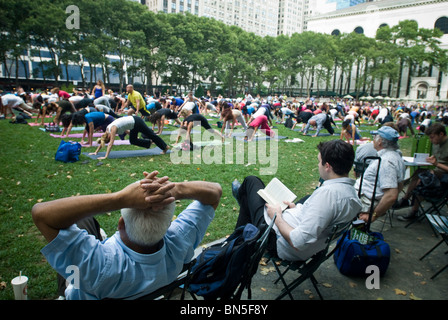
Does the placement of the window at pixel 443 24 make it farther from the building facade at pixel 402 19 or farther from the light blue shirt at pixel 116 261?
the light blue shirt at pixel 116 261

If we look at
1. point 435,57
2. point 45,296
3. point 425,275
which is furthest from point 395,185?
point 435,57

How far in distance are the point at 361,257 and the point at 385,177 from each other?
1168 mm

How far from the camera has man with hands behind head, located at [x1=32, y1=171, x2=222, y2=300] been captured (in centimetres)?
152

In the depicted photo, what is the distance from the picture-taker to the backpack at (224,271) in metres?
2.08

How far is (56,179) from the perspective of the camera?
635 cm

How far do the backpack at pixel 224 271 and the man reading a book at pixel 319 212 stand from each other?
11.0 inches

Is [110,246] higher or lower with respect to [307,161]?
higher

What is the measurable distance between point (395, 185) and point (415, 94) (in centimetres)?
6803

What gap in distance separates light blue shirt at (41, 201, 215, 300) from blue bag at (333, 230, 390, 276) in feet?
7.00

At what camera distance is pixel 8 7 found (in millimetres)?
28828

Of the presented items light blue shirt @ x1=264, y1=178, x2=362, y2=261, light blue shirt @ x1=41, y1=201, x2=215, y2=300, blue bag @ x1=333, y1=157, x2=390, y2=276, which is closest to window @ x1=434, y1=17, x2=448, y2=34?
blue bag @ x1=333, y1=157, x2=390, y2=276

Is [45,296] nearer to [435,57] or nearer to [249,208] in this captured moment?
[249,208]

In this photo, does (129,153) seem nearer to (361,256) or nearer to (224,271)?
(361,256)
